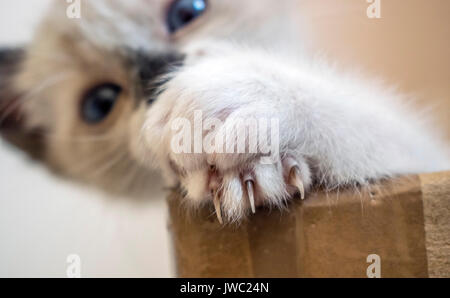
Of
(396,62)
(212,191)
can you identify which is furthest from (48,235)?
(396,62)

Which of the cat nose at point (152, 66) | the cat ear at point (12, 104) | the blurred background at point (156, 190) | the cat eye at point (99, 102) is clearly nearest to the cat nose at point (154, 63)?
the cat nose at point (152, 66)

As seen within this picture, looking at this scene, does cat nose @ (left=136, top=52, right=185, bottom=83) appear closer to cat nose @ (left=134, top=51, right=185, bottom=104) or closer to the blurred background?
cat nose @ (left=134, top=51, right=185, bottom=104)

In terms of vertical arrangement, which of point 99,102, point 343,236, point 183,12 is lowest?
point 343,236

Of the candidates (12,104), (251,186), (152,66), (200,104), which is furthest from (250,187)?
(12,104)

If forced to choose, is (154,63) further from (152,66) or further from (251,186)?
(251,186)

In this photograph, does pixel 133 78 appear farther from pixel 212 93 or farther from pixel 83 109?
pixel 212 93

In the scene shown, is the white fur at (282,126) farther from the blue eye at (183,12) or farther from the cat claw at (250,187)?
the blue eye at (183,12)

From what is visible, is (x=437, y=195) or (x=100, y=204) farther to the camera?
(x=100, y=204)
